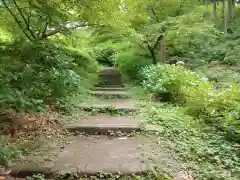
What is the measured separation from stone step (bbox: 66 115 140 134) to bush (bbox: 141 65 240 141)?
3.76 ft

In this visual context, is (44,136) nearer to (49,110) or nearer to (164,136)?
(49,110)

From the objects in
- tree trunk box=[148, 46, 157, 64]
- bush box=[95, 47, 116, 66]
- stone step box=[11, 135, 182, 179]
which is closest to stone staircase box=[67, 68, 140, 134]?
stone step box=[11, 135, 182, 179]

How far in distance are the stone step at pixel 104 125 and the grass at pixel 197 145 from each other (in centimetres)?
35

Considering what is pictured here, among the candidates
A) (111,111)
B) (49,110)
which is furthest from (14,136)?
(111,111)

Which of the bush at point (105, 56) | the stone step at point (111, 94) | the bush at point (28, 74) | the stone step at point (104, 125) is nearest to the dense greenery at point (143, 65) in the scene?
the bush at point (28, 74)

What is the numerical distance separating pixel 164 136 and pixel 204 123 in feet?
2.82

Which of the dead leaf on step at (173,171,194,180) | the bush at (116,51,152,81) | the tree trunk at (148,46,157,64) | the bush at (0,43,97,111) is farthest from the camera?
the bush at (116,51,152,81)

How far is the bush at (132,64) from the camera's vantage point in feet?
31.1

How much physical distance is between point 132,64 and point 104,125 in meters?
5.70

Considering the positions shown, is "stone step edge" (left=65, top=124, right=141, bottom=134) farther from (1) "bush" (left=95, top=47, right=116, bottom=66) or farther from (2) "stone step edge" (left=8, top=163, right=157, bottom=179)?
(1) "bush" (left=95, top=47, right=116, bottom=66)

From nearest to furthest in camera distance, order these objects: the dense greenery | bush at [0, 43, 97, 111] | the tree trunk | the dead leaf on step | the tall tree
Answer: bush at [0, 43, 97, 111] < the dead leaf on step < the dense greenery < the tall tree < the tree trunk

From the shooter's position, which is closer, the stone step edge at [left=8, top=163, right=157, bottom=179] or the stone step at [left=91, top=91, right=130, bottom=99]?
the stone step edge at [left=8, top=163, right=157, bottom=179]

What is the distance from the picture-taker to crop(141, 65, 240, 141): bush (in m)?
3.88

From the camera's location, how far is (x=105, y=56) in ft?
48.9
